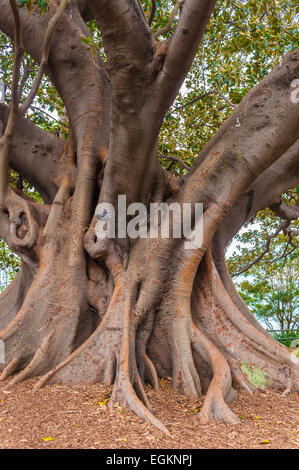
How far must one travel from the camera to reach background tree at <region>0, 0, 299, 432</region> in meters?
3.57

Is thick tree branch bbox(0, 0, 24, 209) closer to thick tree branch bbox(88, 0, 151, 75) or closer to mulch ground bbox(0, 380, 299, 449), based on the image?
thick tree branch bbox(88, 0, 151, 75)

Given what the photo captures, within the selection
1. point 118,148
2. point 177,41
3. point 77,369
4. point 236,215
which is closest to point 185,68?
point 177,41

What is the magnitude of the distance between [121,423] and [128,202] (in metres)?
2.32

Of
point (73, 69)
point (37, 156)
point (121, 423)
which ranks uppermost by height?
point (73, 69)

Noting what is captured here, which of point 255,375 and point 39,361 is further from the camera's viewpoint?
point 255,375

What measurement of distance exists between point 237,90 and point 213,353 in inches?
163

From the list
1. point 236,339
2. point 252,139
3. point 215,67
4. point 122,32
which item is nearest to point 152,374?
point 236,339

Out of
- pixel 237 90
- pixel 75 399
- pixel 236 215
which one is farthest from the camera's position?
pixel 237 90

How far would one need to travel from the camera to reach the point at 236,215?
18.2ft

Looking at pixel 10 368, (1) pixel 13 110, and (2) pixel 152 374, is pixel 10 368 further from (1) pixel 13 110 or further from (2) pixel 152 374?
(1) pixel 13 110

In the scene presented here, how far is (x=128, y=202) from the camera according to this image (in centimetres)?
458

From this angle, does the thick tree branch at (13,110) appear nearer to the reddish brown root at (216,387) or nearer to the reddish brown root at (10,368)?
the reddish brown root at (10,368)

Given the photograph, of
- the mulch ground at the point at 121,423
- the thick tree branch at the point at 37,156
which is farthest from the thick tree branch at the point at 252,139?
the mulch ground at the point at 121,423
